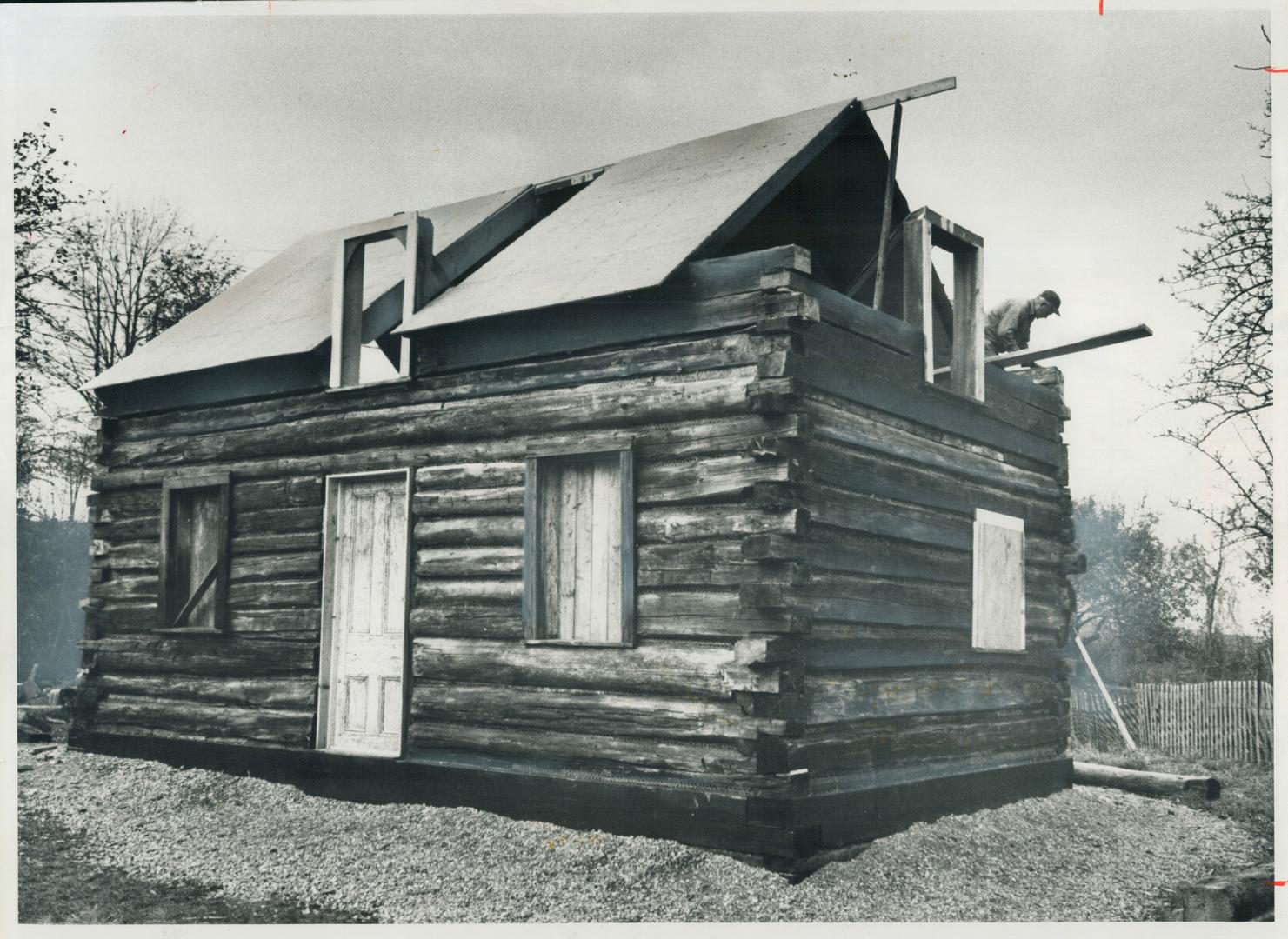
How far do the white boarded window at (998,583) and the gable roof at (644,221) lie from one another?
3.76 meters

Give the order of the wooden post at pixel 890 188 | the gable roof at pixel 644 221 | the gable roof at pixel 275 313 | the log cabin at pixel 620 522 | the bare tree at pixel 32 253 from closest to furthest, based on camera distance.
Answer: the log cabin at pixel 620 522 → the gable roof at pixel 644 221 → the wooden post at pixel 890 188 → the bare tree at pixel 32 253 → the gable roof at pixel 275 313

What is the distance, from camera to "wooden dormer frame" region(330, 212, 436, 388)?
435 inches

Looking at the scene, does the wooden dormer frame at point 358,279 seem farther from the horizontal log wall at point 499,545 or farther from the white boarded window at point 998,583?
the white boarded window at point 998,583

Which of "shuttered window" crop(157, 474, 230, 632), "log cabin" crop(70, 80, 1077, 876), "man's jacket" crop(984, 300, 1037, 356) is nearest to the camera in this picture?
"log cabin" crop(70, 80, 1077, 876)

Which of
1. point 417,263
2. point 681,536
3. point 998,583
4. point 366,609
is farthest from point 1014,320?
point 366,609

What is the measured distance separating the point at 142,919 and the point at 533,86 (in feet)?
22.4

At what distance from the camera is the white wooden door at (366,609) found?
10.9m

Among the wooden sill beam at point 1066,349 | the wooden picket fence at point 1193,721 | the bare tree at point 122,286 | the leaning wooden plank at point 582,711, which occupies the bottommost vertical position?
the wooden picket fence at point 1193,721

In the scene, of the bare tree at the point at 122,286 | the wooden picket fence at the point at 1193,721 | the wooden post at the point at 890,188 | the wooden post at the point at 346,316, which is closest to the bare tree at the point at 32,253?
the bare tree at the point at 122,286

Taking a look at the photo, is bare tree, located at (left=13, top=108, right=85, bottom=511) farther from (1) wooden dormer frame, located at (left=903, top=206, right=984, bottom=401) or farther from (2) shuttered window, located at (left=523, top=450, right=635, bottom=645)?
(1) wooden dormer frame, located at (left=903, top=206, right=984, bottom=401)

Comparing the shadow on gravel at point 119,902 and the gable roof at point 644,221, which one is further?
the gable roof at point 644,221

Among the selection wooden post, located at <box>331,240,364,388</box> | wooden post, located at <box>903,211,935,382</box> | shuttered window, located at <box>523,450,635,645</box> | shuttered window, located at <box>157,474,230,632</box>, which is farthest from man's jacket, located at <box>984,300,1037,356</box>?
shuttered window, located at <box>157,474,230,632</box>

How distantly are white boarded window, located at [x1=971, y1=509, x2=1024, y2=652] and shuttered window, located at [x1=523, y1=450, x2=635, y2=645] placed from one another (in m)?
3.61

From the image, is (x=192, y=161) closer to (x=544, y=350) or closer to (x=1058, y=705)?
(x=544, y=350)
